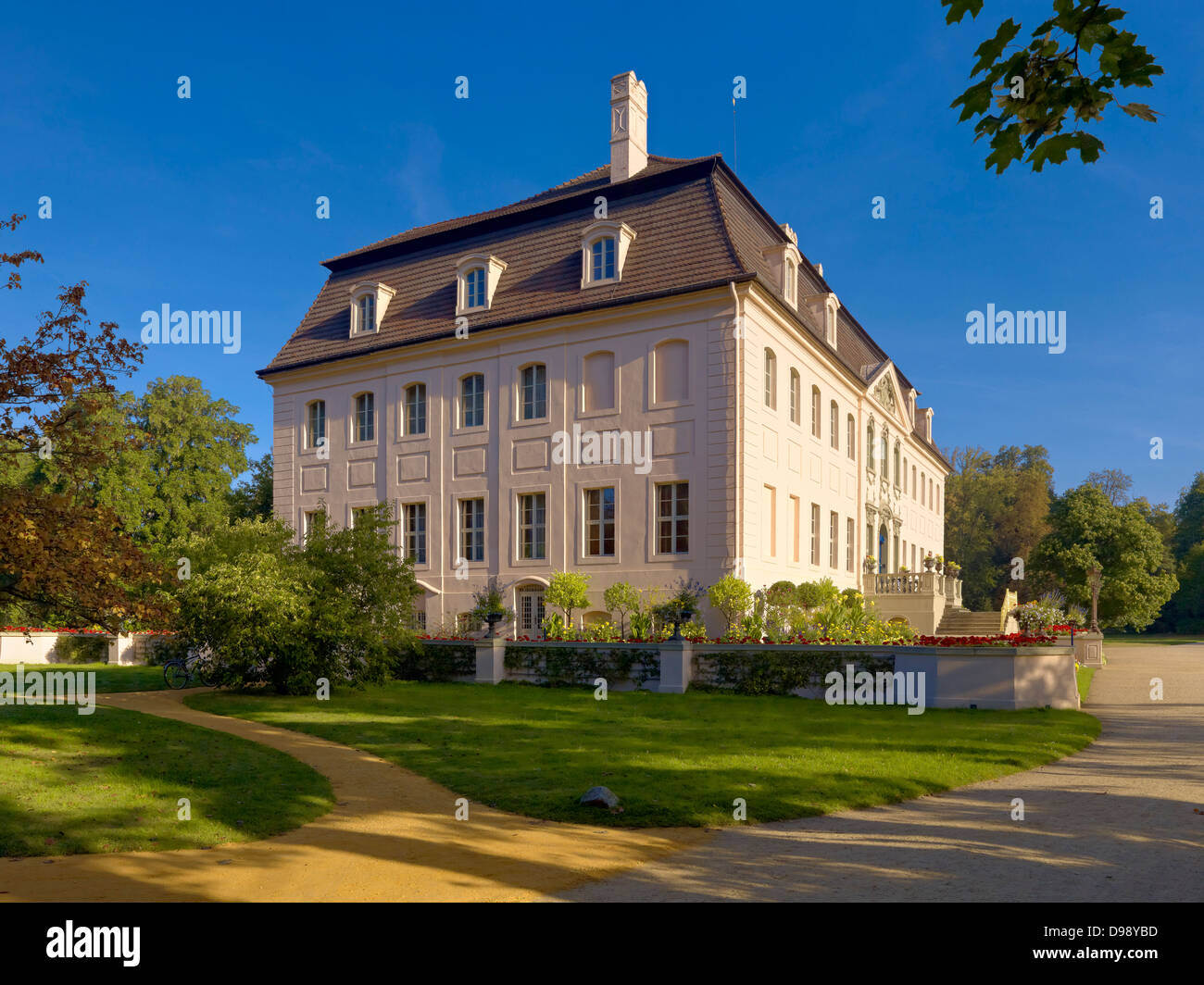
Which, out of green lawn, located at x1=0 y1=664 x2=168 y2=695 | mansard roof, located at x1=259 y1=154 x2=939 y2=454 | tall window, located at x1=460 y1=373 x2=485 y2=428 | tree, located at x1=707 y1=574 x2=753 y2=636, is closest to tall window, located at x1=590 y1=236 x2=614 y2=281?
mansard roof, located at x1=259 y1=154 x2=939 y2=454

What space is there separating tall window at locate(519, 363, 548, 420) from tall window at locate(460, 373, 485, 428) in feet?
5.17

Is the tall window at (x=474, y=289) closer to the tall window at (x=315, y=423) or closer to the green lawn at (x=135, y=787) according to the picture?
the tall window at (x=315, y=423)

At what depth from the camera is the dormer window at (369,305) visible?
32.8m

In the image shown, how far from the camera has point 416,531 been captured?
103ft

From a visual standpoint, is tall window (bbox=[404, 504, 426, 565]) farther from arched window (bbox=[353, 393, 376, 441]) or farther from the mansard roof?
the mansard roof

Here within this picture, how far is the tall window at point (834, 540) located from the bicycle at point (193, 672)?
20335 mm

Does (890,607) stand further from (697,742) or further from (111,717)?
(111,717)

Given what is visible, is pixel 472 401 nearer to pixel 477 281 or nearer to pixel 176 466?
pixel 477 281

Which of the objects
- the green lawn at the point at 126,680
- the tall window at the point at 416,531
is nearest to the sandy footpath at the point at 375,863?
the green lawn at the point at 126,680

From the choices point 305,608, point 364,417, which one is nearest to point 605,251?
point 364,417

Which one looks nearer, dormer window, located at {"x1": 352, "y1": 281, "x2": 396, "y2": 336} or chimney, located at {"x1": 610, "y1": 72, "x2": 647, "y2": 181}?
chimney, located at {"x1": 610, "y1": 72, "x2": 647, "y2": 181}

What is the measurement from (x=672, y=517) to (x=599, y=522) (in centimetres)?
249

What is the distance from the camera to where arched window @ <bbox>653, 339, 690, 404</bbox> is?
1037 inches

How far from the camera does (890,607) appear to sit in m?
33.0
